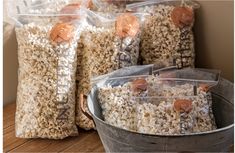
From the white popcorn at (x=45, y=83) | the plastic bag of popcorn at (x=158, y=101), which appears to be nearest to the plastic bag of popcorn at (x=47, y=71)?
the white popcorn at (x=45, y=83)

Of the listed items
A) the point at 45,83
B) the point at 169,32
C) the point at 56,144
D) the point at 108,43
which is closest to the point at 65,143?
the point at 56,144

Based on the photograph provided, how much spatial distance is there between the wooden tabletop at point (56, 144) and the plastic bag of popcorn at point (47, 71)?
16 mm

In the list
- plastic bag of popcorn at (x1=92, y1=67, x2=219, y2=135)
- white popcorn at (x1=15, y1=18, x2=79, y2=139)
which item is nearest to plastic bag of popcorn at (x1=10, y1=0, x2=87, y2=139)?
white popcorn at (x1=15, y1=18, x2=79, y2=139)

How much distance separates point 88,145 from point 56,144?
8 centimetres

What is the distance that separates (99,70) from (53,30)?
141mm

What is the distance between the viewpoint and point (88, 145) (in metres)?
0.92

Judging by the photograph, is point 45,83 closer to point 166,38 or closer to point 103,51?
point 103,51

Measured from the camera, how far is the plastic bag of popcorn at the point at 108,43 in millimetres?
891

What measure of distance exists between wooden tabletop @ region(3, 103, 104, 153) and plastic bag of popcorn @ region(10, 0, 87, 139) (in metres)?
0.02

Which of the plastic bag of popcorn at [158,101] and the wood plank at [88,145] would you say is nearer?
the plastic bag of popcorn at [158,101]

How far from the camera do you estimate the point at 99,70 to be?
914mm

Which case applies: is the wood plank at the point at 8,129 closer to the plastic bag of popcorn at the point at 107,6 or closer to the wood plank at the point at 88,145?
the wood plank at the point at 88,145

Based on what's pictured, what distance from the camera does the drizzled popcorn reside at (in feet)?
2.49

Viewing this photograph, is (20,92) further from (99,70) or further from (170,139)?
(170,139)
